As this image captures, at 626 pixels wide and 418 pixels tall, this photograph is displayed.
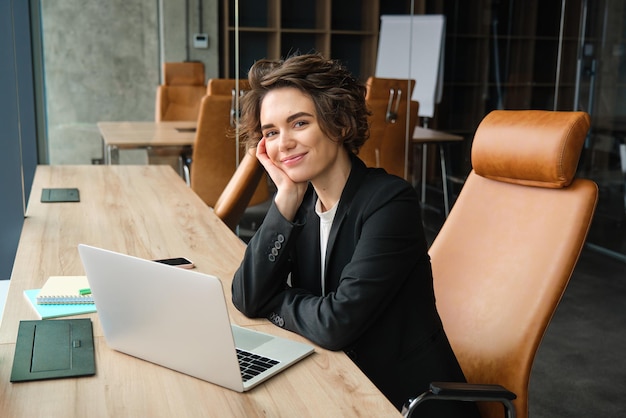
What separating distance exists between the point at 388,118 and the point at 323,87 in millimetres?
2608

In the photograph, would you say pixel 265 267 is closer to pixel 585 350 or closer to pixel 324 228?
pixel 324 228

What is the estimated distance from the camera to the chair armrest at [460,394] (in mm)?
1434

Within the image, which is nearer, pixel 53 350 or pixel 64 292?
pixel 53 350

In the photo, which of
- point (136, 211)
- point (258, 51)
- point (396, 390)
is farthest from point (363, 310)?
point (258, 51)

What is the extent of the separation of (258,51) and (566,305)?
7.14ft

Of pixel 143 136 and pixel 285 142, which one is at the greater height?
pixel 285 142

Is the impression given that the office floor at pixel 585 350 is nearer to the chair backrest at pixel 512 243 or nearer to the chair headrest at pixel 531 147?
the chair backrest at pixel 512 243

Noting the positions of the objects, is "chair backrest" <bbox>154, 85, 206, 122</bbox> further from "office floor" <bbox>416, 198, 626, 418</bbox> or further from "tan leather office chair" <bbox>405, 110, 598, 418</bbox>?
"tan leather office chair" <bbox>405, 110, 598, 418</bbox>

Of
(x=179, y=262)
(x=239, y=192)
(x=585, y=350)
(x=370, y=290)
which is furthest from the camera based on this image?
(x=585, y=350)

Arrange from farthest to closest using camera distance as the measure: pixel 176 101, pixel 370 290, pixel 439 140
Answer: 1. pixel 176 101
2. pixel 439 140
3. pixel 370 290

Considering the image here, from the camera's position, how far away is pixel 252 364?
4.34 ft

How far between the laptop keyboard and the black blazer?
0.14m

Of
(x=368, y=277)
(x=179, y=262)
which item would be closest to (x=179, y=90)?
(x=179, y=262)

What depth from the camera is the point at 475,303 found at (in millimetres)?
1785
